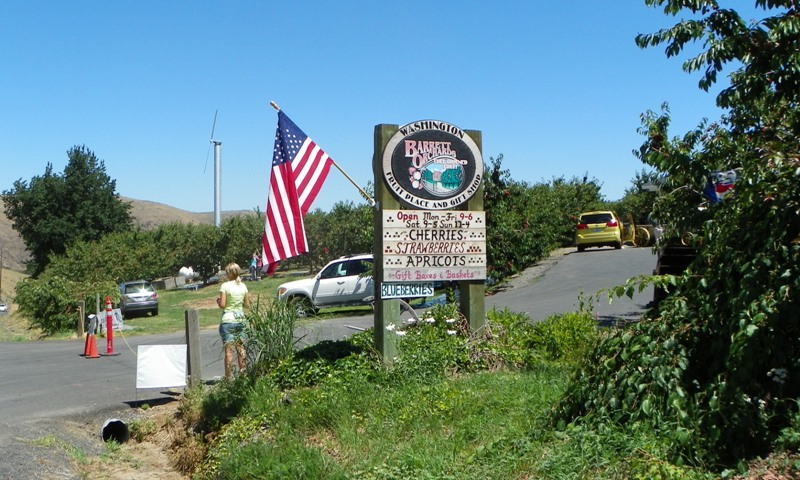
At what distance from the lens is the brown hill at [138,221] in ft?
337

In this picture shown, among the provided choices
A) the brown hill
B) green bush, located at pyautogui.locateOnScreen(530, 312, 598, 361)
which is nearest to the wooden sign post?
green bush, located at pyautogui.locateOnScreen(530, 312, 598, 361)

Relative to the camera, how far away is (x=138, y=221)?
408 feet

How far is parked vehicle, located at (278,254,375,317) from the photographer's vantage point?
23.4 meters

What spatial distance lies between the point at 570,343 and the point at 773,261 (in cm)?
389

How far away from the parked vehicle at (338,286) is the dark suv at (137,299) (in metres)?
10.5

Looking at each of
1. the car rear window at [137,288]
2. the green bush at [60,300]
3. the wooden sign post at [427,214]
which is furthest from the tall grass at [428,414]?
the car rear window at [137,288]

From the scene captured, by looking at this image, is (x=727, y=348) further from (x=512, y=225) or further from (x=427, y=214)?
(x=512, y=225)

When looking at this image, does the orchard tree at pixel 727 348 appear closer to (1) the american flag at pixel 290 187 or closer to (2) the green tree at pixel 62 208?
(1) the american flag at pixel 290 187

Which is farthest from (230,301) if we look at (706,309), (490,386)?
(706,309)

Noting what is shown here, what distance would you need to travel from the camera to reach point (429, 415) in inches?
269

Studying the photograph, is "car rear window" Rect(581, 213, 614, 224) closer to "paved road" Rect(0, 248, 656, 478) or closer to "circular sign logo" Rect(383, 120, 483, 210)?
"paved road" Rect(0, 248, 656, 478)

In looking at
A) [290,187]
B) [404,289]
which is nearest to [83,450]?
[290,187]

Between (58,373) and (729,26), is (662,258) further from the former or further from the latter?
(58,373)

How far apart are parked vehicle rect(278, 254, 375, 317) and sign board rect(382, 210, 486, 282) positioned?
13856mm
